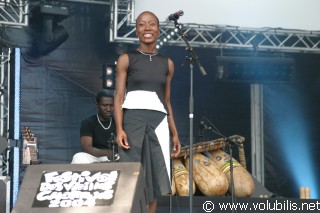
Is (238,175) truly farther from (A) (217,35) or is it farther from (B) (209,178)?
(A) (217,35)

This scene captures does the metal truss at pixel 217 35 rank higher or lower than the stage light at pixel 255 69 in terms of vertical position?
higher

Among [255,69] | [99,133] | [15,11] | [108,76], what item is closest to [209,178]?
[99,133]

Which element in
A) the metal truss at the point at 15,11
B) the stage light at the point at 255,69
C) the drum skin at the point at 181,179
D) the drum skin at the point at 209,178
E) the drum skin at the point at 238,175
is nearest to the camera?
the drum skin at the point at 181,179

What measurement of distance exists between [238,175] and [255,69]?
1.85 metres

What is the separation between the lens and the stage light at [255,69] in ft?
33.9

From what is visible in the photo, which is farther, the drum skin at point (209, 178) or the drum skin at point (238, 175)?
the drum skin at point (238, 175)

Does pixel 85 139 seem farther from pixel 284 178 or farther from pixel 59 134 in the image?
pixel 284 178

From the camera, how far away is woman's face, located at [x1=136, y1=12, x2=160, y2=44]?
5523mm

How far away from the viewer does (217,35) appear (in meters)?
10.3

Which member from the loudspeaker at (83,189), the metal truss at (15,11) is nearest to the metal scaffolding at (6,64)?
the metal truss at (15,11)

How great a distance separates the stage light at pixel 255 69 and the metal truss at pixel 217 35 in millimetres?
181

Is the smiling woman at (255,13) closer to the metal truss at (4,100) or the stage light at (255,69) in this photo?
the stage light at (255,69)

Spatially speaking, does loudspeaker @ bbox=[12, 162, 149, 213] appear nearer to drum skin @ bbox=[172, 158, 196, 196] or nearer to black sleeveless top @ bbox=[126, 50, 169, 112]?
black sleeveless top @ bbox=[126, 50, 169, 112]

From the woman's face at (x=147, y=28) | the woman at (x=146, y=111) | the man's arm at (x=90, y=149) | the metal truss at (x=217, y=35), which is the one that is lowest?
the man's arm at (x=90, y=149)
